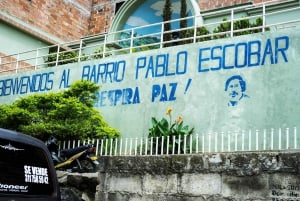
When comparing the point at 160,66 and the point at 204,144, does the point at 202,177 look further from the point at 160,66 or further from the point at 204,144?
the point at 160,66

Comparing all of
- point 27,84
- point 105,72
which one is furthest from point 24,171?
point 27,84

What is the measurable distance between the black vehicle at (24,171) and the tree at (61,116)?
5595mm

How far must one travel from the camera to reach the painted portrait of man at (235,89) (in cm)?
945

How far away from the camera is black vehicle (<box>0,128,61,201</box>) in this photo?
165 inches

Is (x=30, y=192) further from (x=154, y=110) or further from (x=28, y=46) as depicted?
(x=28, y=46)

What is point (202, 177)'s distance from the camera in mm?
6832

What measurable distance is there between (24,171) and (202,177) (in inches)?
126

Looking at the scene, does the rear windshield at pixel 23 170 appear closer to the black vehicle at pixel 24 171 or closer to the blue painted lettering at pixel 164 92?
the black vehicle at pixel 24 171

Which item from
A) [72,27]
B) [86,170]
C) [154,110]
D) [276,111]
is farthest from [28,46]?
[276,111]

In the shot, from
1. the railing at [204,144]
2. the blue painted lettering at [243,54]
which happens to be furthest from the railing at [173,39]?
the railing at [204,144]

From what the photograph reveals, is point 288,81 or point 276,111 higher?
point 288,81

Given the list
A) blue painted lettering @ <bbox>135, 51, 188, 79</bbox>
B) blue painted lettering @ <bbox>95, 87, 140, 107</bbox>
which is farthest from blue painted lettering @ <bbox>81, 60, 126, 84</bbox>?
blue painted lettering @ <bbox>135, 51, 188, 79</bbox>

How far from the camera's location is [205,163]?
684 centimetres

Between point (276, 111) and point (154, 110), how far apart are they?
283 centimetres
